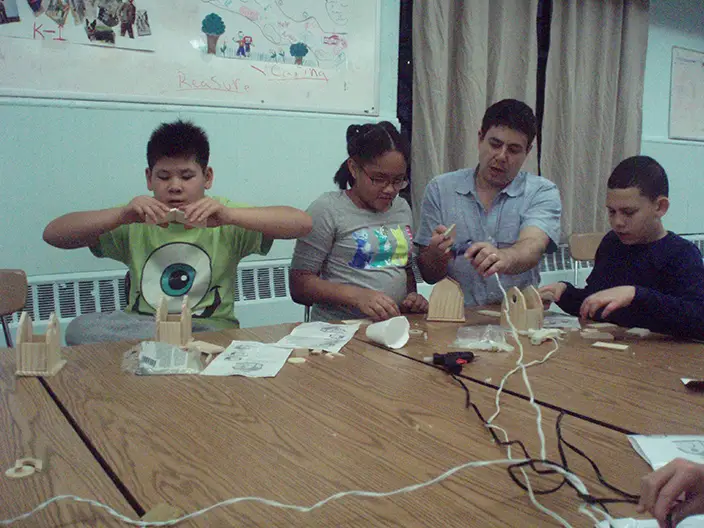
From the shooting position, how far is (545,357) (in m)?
1.24

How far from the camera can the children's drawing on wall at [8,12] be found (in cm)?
205

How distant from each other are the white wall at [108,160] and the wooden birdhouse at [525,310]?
54.2 inches

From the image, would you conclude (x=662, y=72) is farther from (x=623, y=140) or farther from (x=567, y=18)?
(x=567, y=18)

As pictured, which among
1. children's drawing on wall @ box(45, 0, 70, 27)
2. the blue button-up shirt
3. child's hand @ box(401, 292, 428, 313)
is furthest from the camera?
children's drawing on wall @ box(45, 0, 70, 27)

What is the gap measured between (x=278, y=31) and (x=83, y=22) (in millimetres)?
772

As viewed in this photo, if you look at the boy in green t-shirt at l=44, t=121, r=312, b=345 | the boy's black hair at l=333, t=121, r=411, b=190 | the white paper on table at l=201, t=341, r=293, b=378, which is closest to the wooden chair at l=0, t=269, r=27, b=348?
the boy in green t-shirt at l=44, t=121, r=312, b=345

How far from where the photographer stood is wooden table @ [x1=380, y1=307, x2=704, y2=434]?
91 centimetres

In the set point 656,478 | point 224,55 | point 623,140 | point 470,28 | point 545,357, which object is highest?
point 470,28

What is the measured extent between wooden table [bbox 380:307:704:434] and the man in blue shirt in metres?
0.51

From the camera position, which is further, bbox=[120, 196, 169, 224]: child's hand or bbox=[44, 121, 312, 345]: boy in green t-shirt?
bbox=[44, 121, 312, 345]: boy in green t-shirt

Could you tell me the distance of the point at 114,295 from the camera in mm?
2387

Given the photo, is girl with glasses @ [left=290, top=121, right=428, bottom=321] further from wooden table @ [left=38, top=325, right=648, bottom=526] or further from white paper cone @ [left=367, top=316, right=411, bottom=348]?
wooden table @ [left=38, top=325, right=648, bottom=526]

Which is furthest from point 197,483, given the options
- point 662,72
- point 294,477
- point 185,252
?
point 662,72

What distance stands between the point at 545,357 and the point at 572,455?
19.5 inches
